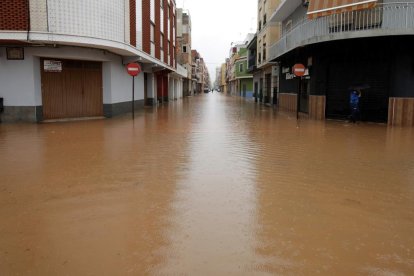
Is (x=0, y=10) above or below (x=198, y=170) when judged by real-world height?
above

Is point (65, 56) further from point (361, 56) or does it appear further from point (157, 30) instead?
point (361, 56)

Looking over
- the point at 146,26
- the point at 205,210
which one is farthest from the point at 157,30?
the point at 205,210

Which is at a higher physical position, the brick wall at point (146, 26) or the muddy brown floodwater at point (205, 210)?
the brick wall at point (146, 26)

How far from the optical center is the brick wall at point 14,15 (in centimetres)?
1401

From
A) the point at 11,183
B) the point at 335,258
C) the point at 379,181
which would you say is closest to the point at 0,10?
the point at 11,183

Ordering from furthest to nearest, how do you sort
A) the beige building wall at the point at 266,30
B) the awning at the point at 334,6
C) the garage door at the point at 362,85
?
1. the beige building wall at the point at 266,30
2. the garage door at the point at 362,85
3. the awning at the point at 334,6

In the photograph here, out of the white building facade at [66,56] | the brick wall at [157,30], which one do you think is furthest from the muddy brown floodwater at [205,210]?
the brick wall at [157,30]

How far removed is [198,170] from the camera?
7.20 meters

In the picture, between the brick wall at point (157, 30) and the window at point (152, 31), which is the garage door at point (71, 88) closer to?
the window at point (152, 31)

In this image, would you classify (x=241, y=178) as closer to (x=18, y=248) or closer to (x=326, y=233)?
(x=326, y=233)

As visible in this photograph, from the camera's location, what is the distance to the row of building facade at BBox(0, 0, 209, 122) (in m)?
14.2

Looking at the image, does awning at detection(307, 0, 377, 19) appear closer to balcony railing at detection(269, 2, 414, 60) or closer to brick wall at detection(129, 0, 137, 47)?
balcony railing at detection(269, 2, 414, 60)

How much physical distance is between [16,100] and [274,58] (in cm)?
1697

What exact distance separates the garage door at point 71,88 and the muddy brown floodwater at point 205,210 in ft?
23.9
